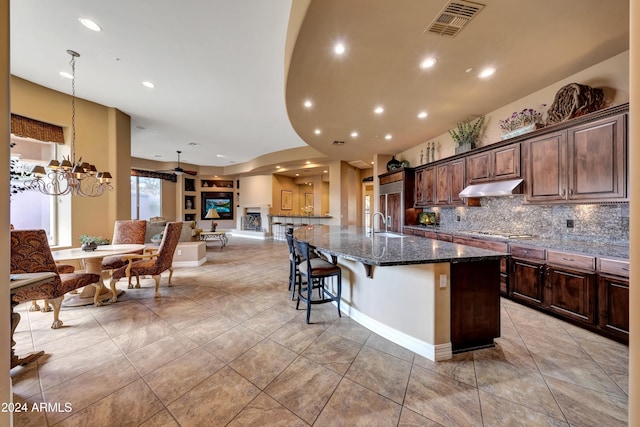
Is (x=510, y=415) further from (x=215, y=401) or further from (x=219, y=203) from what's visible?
(x=219, y=203)

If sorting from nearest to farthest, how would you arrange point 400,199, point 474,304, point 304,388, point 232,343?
1. point 304,388
2. point 474,304
3. point 232,343
4. point 400,199

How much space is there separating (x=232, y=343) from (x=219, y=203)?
426 inches

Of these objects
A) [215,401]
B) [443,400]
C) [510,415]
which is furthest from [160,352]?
[510,415]

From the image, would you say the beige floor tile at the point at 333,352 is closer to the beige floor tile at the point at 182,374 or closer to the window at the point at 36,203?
the beige floor tile at the point at 182,374

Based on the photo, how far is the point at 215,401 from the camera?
1.64m

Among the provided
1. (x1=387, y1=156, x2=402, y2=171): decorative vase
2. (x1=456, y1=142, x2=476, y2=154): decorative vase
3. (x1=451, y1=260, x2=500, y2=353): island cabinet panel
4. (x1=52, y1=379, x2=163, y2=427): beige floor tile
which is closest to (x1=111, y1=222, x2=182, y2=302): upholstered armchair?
(x1=52, y1=379, x2=163, y2=427): beige floor tile

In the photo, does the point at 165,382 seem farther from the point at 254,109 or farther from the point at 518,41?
the point at 254,109

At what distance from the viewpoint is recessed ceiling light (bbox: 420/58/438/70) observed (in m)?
2.65

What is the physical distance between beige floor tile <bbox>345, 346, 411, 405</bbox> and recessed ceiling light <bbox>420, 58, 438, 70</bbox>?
298 cm

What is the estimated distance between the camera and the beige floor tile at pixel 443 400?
149 centimetres

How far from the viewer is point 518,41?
92.9 inches

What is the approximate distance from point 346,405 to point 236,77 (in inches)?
168

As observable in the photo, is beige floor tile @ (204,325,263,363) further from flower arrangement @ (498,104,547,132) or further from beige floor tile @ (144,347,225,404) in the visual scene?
flower arrangement @ (498,104,547,132)

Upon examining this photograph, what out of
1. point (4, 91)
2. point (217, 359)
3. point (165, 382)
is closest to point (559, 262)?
point (217, 359)
